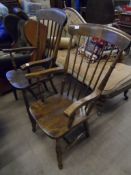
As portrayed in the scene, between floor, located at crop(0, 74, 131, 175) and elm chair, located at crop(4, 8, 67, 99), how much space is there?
482 mm

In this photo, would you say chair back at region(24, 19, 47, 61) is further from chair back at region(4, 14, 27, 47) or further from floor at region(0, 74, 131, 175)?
floor at region(0, 74, 131, 175)

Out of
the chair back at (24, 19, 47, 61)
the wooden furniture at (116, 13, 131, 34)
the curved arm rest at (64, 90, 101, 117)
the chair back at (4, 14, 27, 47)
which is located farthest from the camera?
the wooden furniture at (116, 13, 131, 34)

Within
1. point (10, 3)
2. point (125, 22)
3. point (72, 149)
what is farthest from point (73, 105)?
point (10, 3)

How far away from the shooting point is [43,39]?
83.6 inches

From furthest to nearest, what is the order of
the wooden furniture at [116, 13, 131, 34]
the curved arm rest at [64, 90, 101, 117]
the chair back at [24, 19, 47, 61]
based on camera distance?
the wooden furniture at [116, 13, 131, 34], the chair back at [24, 19, 47, 61], the curved arm rest at [64, 90, 101, 117]

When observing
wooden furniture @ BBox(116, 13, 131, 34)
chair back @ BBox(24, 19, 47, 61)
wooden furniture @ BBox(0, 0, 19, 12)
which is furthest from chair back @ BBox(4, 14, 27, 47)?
wooden furniture @ BBox(116, 13, 131, 34)

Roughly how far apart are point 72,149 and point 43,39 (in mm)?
1279

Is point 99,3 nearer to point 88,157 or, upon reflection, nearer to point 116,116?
point 116,116

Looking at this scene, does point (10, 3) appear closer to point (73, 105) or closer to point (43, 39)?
point (43, 39)

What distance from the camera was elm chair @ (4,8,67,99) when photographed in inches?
70.7

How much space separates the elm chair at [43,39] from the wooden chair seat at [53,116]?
307 mm

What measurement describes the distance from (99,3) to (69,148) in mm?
2400

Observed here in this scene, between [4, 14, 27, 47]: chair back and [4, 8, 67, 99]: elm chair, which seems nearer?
[4, 8, 67, 99]: elm chair

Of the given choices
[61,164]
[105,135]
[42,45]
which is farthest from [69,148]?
[42,45]
